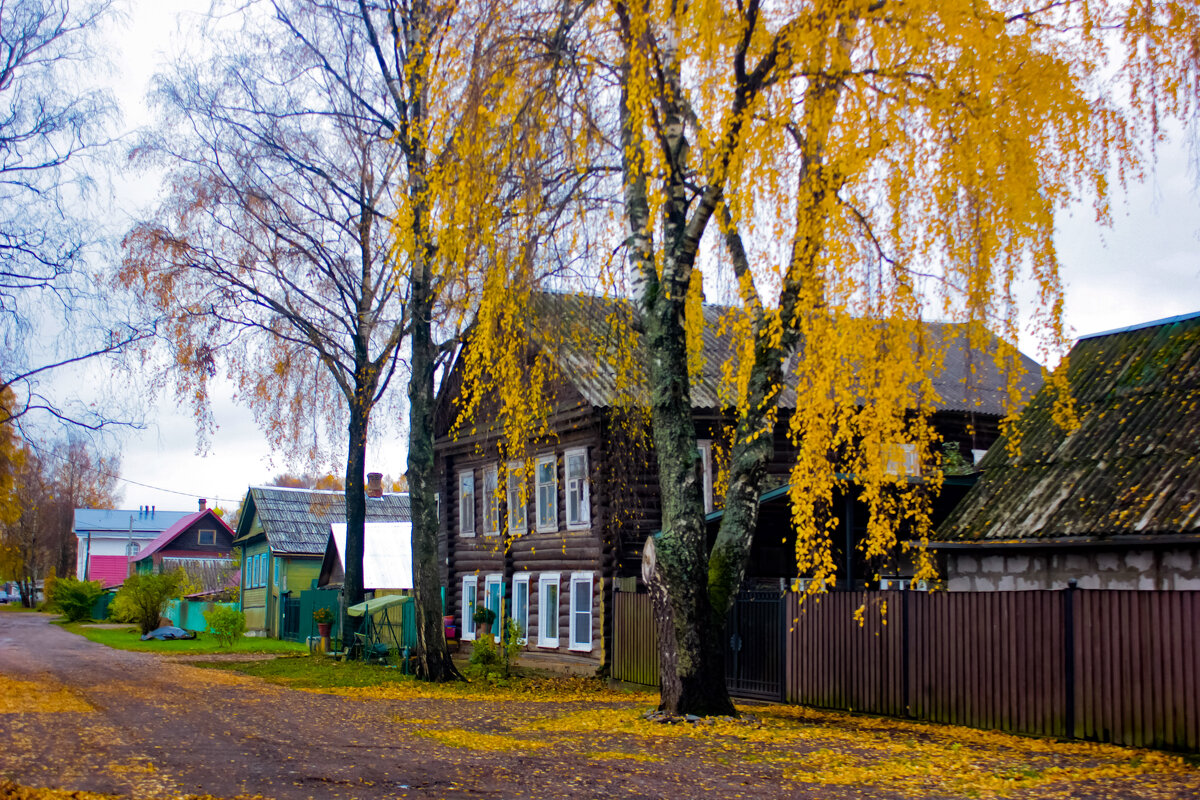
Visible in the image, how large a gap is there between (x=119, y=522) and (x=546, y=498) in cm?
9253

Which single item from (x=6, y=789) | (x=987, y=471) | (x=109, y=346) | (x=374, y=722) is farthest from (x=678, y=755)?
(x=109, y=346)

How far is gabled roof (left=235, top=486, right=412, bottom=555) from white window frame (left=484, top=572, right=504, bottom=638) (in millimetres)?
18506

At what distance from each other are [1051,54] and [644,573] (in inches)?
318

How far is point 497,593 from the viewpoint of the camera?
29.2 m

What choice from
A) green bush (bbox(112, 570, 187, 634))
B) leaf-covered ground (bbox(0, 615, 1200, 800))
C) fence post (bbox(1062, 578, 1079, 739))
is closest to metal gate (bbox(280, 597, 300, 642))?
green bush (bbox(112, 570, 187, 634))

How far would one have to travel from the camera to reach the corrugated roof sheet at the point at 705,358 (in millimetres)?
15469

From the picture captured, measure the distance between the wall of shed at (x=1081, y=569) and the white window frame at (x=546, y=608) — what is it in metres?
10.5

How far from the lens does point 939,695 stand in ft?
50.1

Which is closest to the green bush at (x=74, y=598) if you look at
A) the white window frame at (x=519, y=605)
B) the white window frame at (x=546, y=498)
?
the white window frame at (x=519, y=605)

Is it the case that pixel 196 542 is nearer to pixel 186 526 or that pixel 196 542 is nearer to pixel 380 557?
pixel 186 526

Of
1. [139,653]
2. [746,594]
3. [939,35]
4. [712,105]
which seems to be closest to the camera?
[939,35]

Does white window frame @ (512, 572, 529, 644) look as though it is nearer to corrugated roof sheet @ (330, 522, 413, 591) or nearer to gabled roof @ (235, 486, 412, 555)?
corrugated roof sheet @ (330, 522, 413, 591)

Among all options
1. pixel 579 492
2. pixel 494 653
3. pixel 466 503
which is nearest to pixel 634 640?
pixel 494 653

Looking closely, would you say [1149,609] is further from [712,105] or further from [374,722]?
[374,722]
